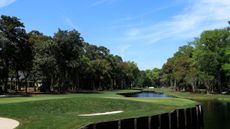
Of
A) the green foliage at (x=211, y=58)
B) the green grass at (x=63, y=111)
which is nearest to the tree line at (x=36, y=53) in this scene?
the green foliage at (x=211, y=58)

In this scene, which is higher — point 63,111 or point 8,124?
point 63,111

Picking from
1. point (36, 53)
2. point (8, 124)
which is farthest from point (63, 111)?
point (36, 53)

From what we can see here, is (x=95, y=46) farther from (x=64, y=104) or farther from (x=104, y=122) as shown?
(x=104, y=122)

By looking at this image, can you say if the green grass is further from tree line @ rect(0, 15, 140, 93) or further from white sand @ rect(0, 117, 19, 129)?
tree line @ rect(0, 15, 140, 93)

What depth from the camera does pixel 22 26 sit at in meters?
87.2

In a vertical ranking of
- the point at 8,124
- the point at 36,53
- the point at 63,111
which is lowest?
the point at 8,124

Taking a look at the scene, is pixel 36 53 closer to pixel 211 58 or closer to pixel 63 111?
pixel 211 58

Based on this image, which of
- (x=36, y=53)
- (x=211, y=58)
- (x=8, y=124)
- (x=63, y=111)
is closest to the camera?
(x=8, y=124)

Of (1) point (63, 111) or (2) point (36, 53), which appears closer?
(1) point (63, 111)

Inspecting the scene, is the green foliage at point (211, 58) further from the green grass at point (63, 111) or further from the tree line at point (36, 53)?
the green grass at point (63, 111)

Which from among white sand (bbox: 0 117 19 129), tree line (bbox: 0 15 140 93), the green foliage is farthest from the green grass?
the green foliage

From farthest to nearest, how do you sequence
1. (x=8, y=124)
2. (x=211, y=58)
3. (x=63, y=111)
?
(x=211, y=58)
(x=63, y=111)
(x=8, y=124)

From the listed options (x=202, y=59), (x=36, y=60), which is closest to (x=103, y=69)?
(x=202, y=59)

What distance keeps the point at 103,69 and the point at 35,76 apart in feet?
169
